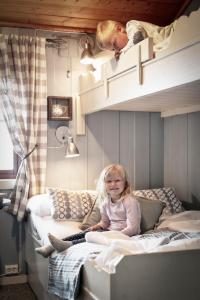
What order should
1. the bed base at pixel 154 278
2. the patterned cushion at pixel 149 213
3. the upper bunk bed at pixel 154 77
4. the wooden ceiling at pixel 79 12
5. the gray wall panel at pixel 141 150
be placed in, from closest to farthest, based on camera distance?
1. the bed base at pixel 154 278
2. the upper bunk bed at pixel 154 77
3. the patterned cushion at pixel 149 213
4. the wooden ceiling at pixel 79 12
5. the gray wall panel at pixel 141 150

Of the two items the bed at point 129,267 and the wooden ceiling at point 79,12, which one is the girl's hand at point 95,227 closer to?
the bed at point 129,267

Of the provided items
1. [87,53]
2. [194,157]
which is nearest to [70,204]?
[194,157]

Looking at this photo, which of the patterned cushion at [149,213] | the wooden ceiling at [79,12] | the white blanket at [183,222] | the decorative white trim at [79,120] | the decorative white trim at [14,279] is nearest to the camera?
the white blanket at [183,222]

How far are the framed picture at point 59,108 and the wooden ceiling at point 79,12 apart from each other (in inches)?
22.9

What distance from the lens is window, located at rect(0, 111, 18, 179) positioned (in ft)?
11.9

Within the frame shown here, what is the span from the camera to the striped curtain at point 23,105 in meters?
3.45

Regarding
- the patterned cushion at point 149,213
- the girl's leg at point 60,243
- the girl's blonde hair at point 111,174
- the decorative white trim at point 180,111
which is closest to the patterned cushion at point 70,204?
the girl's blonde hair at point 111,174

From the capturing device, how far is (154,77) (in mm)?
2293

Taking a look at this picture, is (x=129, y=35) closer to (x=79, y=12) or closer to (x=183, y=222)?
(x=79, y=12)

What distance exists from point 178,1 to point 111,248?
2.32m

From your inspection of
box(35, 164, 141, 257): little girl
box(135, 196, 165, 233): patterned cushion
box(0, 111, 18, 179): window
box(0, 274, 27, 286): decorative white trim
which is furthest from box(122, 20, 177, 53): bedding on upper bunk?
box(0, 274, 27, 286): decorative white trim

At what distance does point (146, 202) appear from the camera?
3.04 m

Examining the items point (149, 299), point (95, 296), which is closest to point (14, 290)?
point (95, 296)

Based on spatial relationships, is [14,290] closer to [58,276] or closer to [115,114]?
[58,276]
